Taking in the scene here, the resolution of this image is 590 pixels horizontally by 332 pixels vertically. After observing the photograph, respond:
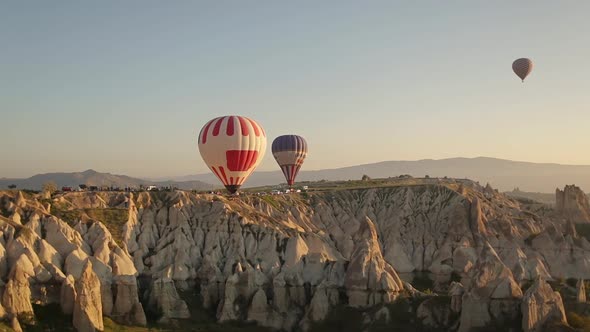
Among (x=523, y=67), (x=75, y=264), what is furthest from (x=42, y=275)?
(x=523, y=67)

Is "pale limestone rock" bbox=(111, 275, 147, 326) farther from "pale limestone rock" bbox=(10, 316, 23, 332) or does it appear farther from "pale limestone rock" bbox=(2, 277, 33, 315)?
"pale limestone rock" bbox=(10, 316, 23, 332)

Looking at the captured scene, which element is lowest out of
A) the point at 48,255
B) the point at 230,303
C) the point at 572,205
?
the point at 230,303

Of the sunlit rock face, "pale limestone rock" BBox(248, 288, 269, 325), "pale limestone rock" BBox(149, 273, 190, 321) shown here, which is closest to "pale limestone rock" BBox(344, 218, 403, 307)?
the sunlit rock face

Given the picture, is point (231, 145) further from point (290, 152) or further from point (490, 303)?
point (490, 303)

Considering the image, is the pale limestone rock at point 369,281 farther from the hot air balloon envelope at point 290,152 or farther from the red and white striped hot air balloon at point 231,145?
the hot air balloon envelope at point 290,152

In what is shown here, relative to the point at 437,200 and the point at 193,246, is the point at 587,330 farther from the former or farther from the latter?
the point at 437,200

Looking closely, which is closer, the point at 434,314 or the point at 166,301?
the point at 434,314

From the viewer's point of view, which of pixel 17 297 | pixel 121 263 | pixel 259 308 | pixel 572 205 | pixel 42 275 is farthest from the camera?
pixel 572 205
